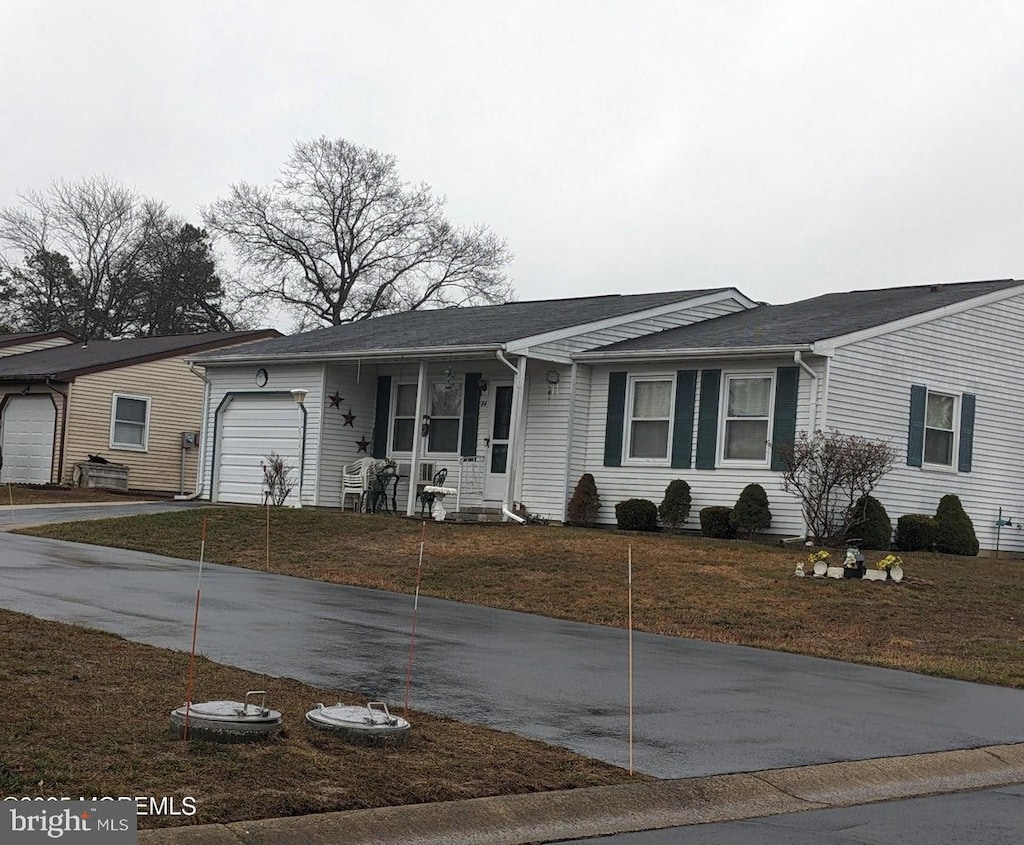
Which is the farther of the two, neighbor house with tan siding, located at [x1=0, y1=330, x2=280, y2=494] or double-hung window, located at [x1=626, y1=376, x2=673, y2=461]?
neighbor house with tan siding, located at [x1=0, y1=330, x2=280, y2=494]

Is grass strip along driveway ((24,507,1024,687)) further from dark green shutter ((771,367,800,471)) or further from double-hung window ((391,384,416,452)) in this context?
double-hung window ((391,384,416,452))

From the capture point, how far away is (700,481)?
925 inches

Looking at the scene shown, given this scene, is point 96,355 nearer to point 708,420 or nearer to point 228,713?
point 708,420

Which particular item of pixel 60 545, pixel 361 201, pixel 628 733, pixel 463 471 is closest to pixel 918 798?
pixel 628 733

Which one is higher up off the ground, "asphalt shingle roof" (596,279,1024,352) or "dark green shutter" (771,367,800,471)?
"asphalt shingle roof" (596,279,1024,352)

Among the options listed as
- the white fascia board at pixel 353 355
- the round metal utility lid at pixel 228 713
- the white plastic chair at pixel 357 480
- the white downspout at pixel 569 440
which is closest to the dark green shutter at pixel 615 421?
the white downspout at pixel 569 440

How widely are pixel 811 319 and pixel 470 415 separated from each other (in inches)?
260

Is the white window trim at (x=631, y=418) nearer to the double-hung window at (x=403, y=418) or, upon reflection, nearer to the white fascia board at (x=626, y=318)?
the white fascia board at (x=626, y=318)

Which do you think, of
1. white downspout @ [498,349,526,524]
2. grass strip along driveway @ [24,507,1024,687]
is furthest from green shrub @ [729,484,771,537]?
white downspout @ [498,349,526,524]

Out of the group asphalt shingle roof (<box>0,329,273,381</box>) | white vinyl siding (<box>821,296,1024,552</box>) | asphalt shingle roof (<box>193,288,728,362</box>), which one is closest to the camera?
white vinyl siding (<box>821,296,1024,552</box>)

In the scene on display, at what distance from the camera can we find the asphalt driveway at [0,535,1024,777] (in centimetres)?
898

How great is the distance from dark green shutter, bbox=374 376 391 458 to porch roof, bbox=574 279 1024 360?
526cm

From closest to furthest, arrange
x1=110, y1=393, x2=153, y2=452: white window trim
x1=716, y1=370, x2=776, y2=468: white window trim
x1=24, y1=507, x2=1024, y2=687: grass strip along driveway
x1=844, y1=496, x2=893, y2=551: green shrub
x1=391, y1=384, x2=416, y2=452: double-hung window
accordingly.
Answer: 1. x1=24, y1=507, x2=1024, y2=687: grass strip along driveway
2. x1=844, y1=496, x2=893, y2=551: green shrub
3. x1=716, y1=370, x2=776, y2=468: white window trim
4. x1=391, y1=384, x2=416, y2=452: double-hung window
5. x1=110, y1=393, x2=153, y2=452: white window trim

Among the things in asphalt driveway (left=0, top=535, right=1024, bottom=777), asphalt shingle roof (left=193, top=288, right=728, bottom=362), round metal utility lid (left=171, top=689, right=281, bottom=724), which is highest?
asphalt shingle roof (left=193, top=288, right=728, bottom=362)
